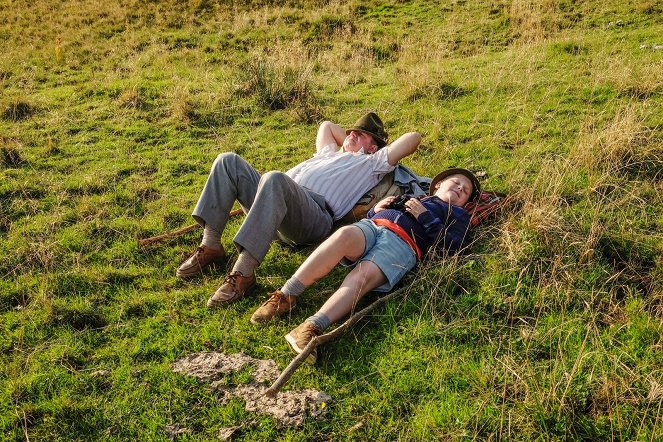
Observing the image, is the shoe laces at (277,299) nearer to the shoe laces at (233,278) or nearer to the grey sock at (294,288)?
the grey sock at (294,288)

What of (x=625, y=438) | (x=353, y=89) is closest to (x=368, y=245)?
(x=625, y=438)

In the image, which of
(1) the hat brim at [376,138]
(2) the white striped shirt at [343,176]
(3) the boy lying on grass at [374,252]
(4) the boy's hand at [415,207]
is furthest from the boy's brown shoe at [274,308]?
(1) the hat brim at [376,138]

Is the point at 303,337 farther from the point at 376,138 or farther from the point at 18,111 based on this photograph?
the point at 18,111

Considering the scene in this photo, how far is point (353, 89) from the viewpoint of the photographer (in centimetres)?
1003

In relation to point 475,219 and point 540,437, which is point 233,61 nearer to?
point 475,219

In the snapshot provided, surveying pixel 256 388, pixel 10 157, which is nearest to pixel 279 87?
pixel 10 157

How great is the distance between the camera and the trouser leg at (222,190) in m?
4.71

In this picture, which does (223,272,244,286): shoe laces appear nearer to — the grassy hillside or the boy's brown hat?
the grassy hillside

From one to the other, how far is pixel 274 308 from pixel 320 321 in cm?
52

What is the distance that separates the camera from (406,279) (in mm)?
4242

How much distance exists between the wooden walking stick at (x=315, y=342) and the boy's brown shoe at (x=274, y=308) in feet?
1.56

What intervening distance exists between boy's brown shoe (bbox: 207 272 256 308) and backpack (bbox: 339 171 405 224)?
1.39m

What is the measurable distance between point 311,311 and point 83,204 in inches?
147

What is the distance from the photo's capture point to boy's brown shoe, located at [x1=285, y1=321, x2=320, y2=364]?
353cm
